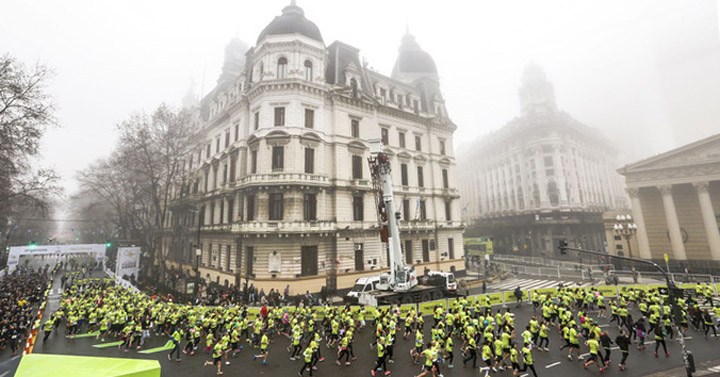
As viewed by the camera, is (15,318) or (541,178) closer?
(15,318)

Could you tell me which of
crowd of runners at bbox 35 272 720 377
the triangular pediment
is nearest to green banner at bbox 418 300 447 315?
crowd of runners at bbox 35 272 720 377

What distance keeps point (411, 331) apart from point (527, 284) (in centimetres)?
2175

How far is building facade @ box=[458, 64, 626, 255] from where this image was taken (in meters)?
62.7

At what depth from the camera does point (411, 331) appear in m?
17.1

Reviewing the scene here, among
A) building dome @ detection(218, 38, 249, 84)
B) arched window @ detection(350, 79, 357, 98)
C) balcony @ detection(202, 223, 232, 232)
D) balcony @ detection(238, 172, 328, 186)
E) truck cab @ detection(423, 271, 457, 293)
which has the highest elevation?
building dome @ detection(218, 38, 249, 84)

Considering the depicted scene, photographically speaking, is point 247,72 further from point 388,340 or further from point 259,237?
point 388,340

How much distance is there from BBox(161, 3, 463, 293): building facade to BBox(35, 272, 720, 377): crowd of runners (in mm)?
8858

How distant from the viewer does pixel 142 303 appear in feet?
61.8

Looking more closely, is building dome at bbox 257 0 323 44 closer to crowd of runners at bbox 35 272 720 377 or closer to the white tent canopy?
crowd of runners at bbox 35 272 720 377

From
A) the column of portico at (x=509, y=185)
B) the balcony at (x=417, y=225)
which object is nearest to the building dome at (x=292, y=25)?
the balcony at (x=417, y=225)

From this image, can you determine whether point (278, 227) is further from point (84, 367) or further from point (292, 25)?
point (84, 367)

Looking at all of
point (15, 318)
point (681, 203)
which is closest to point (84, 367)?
point (15, 318)

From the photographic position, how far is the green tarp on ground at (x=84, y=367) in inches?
197

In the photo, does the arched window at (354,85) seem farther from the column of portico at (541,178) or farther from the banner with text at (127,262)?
the column of portico at (541,178)
